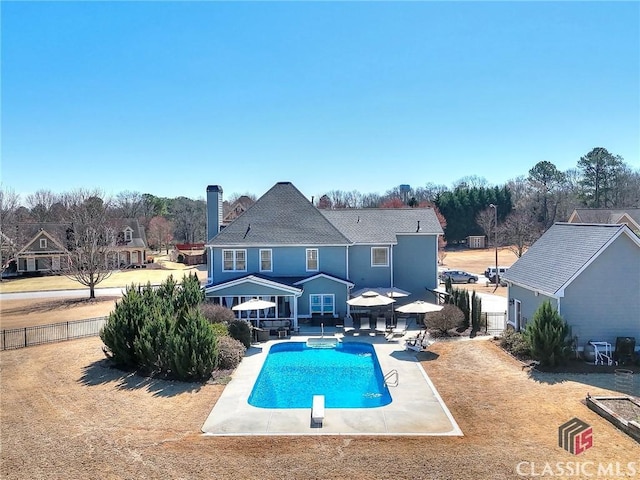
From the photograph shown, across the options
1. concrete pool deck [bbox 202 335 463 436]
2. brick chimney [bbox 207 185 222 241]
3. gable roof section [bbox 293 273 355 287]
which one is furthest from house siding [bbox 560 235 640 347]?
brick chimney [bbox 207 185 222 241]

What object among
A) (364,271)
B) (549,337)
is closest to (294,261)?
(364,271)

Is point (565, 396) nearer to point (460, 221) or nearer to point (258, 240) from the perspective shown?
point (258, 240)

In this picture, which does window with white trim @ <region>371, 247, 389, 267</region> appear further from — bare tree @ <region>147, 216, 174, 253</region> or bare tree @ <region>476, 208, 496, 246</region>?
bare tree @ <region>147, 216, 174, 253</region>

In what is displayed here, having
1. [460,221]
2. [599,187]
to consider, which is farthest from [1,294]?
[599,187]

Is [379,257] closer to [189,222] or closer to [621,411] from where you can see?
[621,411]

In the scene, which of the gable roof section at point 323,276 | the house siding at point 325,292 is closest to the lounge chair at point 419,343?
the house siding at point 325,292
